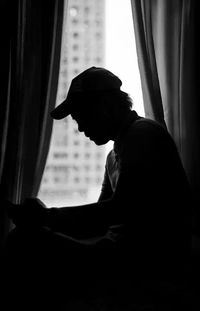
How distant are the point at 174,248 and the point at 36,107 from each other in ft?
3.18

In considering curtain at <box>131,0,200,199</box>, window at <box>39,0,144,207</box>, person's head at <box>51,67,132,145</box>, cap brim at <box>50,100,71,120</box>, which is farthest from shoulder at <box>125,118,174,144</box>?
window at <box>39,0,144,207</box>

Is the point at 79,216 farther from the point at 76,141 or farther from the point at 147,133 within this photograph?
the point at 76,141

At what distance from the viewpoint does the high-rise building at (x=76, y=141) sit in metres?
2.02

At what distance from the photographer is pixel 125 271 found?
47.3 inches

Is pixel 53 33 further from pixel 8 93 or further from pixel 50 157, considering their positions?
pixel 50 157

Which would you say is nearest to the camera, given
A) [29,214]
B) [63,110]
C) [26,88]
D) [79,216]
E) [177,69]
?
[29,214]

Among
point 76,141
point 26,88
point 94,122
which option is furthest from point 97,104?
point 76,141

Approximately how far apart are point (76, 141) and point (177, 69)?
2.09 feet

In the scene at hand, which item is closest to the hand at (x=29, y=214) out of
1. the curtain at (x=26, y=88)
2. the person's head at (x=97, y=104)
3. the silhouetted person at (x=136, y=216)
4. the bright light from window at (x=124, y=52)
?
the silhouetted person at (x=136, y=216)

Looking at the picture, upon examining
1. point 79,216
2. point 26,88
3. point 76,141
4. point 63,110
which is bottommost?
point 79,216

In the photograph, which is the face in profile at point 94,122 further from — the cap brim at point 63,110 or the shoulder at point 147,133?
the shoulder at point 147,133

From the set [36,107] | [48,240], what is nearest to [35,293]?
[48,240]

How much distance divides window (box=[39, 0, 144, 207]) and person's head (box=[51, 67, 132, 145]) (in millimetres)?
638

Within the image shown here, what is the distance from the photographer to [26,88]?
1.83 meters
